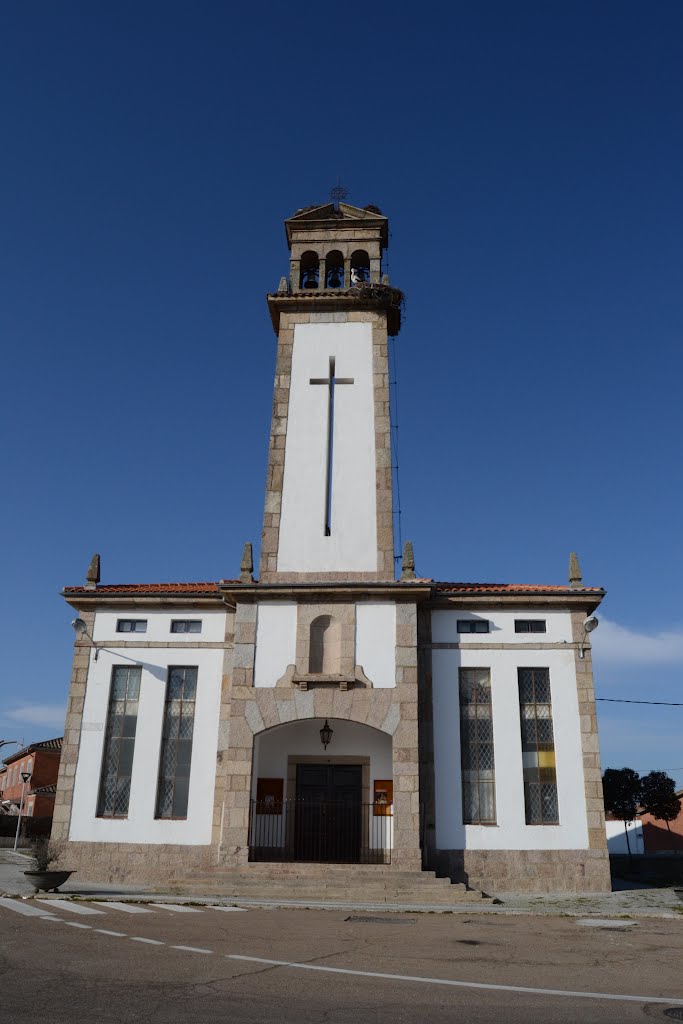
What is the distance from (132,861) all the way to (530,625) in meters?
11.2

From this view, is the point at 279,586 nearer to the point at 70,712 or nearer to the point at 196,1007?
the point at 70,712

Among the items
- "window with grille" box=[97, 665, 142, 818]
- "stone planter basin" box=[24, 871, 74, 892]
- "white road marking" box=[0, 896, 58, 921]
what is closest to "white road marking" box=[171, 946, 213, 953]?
"white road marking" box=[0, 896, 58, 921]

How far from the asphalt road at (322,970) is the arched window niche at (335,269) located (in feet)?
58.7

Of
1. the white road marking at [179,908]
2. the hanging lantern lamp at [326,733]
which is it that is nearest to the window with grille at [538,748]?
the hanging lantern lamp at [326,733]

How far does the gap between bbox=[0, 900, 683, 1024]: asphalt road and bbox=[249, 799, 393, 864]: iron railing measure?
7339 mm

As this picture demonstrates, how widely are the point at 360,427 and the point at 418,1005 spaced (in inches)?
671

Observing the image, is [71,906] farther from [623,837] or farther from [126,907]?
[623,837]

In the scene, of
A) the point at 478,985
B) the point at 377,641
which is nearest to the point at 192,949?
the point at 478,985

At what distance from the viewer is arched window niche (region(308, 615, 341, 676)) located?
64.3ft

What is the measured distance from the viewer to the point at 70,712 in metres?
20.3

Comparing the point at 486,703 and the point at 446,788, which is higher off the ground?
the point at 486,703

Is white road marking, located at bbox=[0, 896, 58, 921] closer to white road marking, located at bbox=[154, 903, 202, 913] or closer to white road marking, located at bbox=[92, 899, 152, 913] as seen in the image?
white road marking, located at bbox=[92, 899, 152, 913]

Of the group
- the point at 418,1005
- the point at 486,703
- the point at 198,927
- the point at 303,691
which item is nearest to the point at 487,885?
the point at 486,703

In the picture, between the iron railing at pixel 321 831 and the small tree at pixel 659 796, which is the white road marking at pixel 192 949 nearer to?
the iron railing at pixel 321 831
